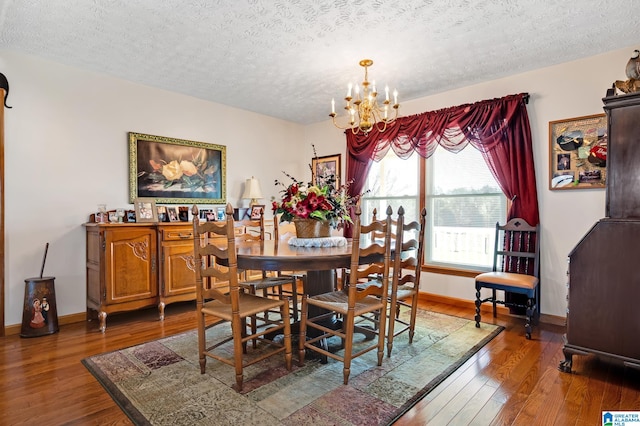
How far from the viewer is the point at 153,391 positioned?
6.95 feet

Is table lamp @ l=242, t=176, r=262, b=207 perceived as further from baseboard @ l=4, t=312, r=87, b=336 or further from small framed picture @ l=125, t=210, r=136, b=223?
baseboard @ l=4, t=312, r=87, b=336

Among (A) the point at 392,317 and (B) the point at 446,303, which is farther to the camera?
(B) the point at 446,303

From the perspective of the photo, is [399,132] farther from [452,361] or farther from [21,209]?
[21,209]

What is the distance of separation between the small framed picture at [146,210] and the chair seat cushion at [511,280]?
11.4 ft

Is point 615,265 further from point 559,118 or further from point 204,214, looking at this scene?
point 204,214

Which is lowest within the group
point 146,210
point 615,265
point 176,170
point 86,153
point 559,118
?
point 615,265

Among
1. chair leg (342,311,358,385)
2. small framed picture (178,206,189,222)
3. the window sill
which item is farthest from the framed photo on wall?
chair leg (342,311,358,385)

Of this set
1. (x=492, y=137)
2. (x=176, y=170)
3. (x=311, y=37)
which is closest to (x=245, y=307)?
(x=311, y=37)

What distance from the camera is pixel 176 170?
420cm

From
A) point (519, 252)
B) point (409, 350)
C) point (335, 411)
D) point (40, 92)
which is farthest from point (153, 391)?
point (519, 252)

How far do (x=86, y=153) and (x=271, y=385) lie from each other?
9.91 ft

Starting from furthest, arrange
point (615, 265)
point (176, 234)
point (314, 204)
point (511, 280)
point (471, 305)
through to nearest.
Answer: point (471, 305) < point (176, 234) < point (511, 280) < point (314, 204) < point (615, 265)

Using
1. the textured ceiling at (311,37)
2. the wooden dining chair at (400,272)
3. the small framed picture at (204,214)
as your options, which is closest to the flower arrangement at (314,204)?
the wooden dining chair at (400,272)

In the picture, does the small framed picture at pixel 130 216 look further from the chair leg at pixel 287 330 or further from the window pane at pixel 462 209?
the window pane at pixel 462 209
